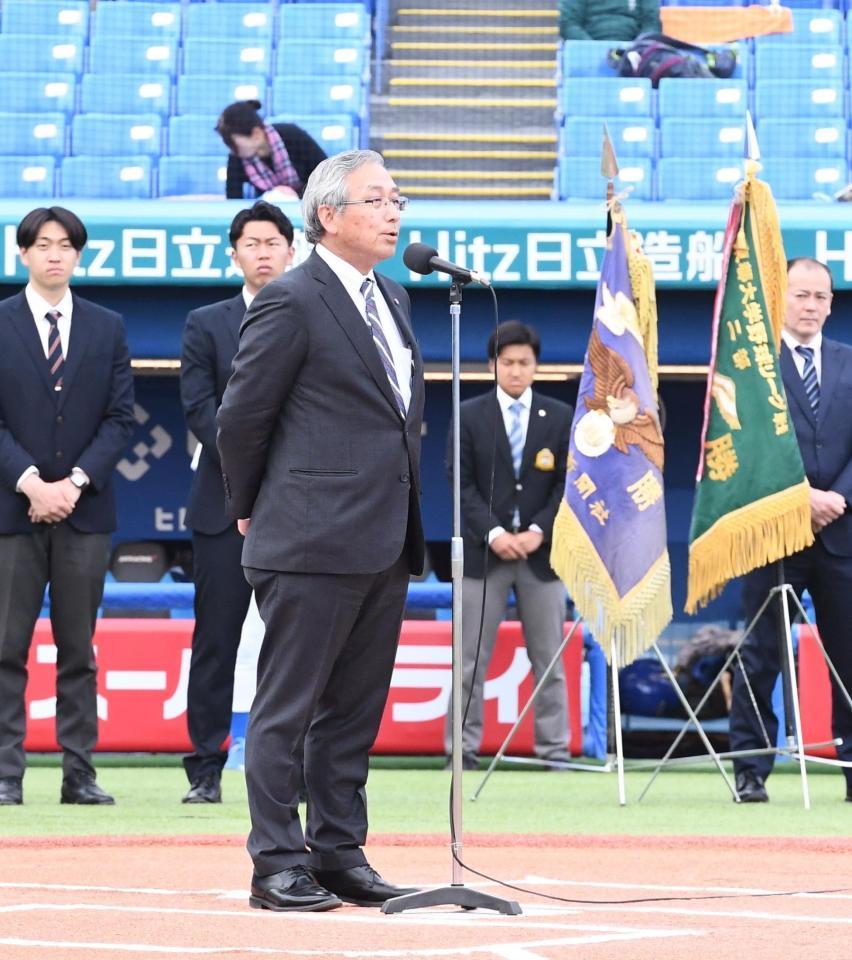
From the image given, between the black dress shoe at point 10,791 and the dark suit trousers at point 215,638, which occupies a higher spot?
the dark suit trousers at point 215,638

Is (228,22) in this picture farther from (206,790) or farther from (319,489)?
(319,489)

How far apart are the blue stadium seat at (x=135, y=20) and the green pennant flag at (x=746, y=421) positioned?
8.56m

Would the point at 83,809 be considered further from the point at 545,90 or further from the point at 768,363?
the point at 545,90

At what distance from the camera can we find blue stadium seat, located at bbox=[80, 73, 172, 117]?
1385 cm

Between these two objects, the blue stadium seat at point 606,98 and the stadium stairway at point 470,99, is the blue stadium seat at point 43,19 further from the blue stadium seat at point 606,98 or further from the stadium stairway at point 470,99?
the blue stadium seat at point 606,98

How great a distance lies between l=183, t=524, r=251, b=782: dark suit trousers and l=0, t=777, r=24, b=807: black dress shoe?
63 centimetres

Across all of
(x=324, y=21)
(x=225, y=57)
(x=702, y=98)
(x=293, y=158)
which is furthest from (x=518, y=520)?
(x=324, y=21)

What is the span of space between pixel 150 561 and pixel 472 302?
260cm

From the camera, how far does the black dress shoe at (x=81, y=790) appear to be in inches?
249

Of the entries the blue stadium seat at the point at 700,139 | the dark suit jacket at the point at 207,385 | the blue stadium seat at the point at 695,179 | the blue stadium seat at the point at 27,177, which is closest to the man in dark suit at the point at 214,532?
the dark suit jacket at the point at 207,385

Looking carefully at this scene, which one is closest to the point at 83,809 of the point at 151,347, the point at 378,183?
the point at 378,183

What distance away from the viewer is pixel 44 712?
28.9ft

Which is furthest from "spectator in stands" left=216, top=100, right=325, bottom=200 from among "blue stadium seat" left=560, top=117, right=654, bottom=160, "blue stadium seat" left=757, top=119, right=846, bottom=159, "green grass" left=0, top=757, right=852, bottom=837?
"green grass" left=0, top=757, right=852, bottom=837

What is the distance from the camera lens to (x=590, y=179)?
12781mm
